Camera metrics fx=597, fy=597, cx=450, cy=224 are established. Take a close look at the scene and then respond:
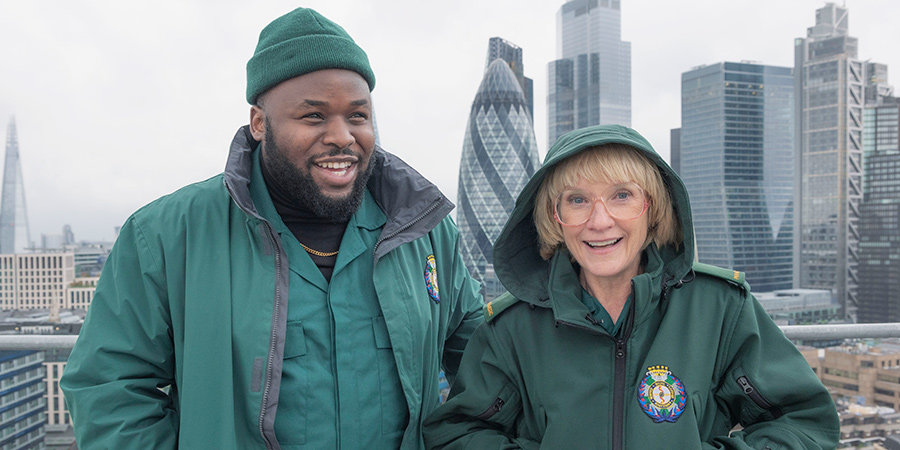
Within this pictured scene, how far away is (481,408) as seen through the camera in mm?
1649

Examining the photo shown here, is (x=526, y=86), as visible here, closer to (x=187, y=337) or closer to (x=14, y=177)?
(x=14, y=177)

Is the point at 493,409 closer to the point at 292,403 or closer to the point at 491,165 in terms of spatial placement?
the point at 292,403

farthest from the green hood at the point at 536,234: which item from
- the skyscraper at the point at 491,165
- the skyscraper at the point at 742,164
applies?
the skyscraper at the point at 742,164

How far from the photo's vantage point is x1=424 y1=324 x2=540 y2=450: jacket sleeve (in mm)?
1644

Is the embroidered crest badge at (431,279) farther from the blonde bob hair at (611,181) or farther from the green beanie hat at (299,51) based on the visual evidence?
the green beanie hat at (299,51)

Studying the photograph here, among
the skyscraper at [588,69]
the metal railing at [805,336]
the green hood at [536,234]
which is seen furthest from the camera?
the skyscraper at [588,69]

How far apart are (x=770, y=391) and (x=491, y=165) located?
237ft

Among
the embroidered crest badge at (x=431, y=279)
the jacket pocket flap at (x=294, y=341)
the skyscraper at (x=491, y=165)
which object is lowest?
the jacket pocket flap at (x=294, y=341)

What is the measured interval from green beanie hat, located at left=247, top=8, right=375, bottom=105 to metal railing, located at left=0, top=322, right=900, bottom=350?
4.53 feet

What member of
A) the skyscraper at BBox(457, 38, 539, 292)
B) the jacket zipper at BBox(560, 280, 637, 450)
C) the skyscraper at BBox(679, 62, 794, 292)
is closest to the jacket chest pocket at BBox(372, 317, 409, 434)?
the jacket zipper at BBox(560, 280, 637, 450)

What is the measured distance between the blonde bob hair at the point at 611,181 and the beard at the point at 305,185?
0.54 metres

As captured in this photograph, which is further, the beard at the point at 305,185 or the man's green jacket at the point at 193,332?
the beard at the point at 305,185

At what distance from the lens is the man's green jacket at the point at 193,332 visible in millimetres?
1443

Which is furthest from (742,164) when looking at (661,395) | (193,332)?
(193,332)
